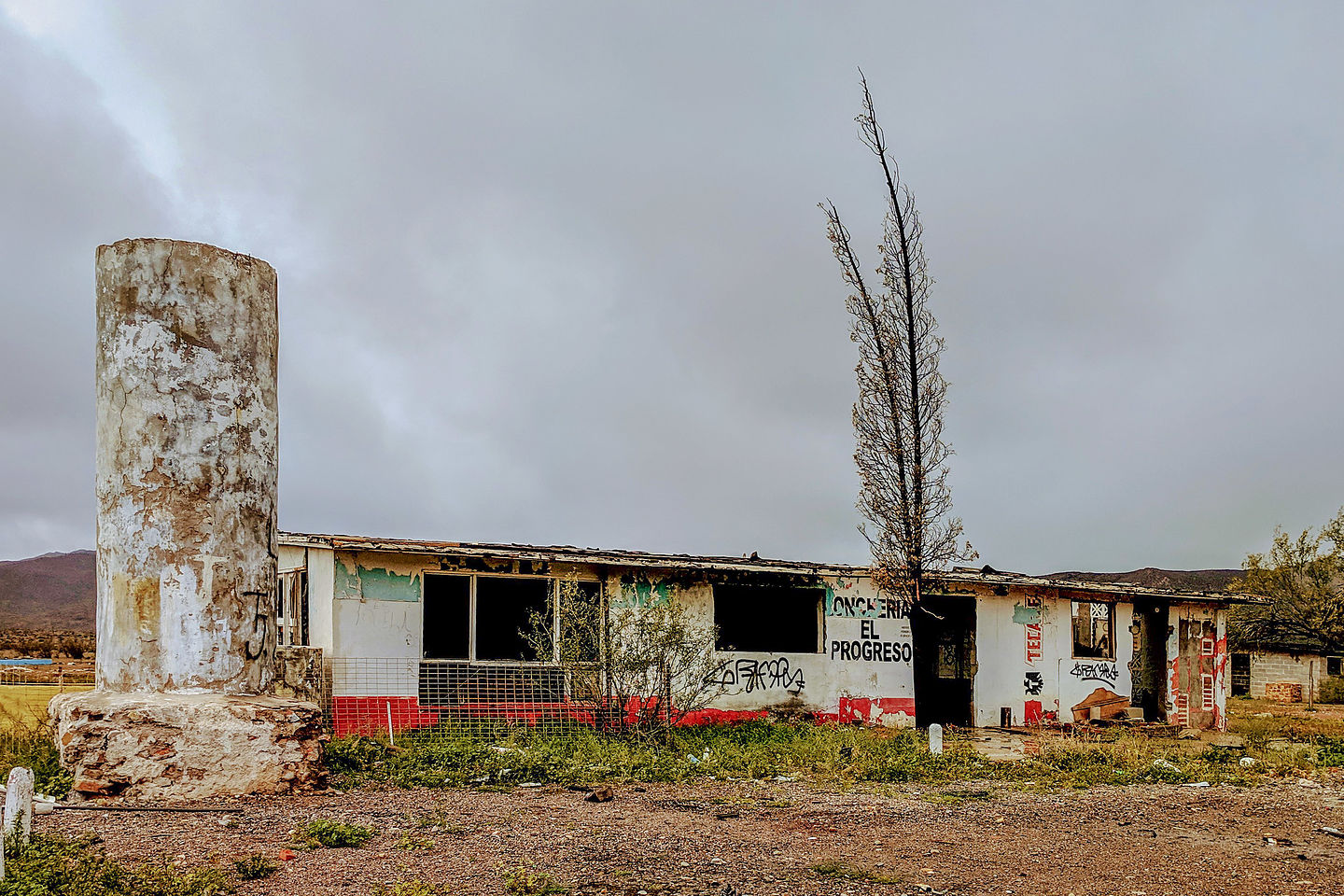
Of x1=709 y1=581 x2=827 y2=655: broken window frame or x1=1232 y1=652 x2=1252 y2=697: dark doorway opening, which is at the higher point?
x1=709 y1=581 x2=827 y2=655: broken window frame

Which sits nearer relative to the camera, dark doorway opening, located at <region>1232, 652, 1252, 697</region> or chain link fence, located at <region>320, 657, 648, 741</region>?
chain link fence, located at <region>320, 657, 648, 741</region>

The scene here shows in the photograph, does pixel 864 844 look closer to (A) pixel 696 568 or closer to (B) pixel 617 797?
(B) pixel 617 797

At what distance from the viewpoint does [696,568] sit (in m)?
14.7

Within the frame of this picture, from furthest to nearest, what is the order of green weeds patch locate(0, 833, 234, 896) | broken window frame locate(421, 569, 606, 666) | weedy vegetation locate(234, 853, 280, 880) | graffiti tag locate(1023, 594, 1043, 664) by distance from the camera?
graffiti tag locate(1023, 594, 1043, 664)
broken window frame locate(421, 569, 606, 666)
weedy vegetation locate(234, 853, 280, 880)
green weeds patch locate(0, 833, 234, 896)

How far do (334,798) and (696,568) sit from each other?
717 centimetres

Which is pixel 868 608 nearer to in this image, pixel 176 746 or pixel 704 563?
pixel 704 563

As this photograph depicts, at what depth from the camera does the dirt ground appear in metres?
6.17

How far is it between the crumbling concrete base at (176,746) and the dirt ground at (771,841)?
0.37m

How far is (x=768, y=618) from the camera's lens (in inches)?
631

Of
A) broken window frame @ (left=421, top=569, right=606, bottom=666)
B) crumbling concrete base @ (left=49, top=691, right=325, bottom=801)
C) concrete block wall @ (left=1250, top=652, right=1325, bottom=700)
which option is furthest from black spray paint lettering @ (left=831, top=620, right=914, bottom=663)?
concrete block wall @ (left=1250, top=652, right=1325, bottom=700)

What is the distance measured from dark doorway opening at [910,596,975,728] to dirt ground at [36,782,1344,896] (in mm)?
7894

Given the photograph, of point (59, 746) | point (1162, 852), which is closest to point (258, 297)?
point (59, 746)

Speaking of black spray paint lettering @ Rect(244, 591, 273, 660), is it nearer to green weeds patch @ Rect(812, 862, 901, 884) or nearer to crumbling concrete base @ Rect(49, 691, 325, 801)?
crumbling concrete base @ Rect(49, 691, 325, 801)

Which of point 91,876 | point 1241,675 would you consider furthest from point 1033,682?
point 1241,675
